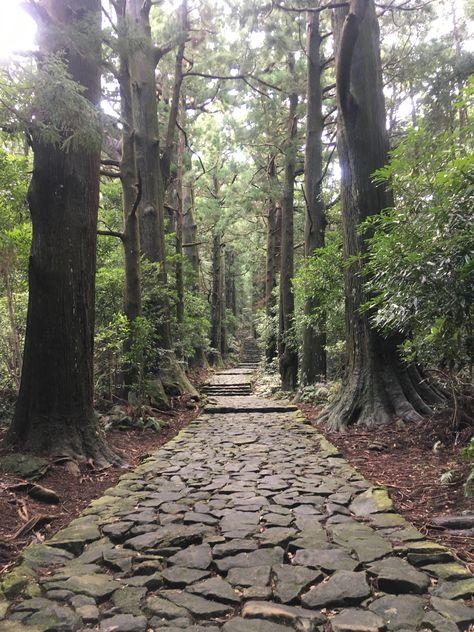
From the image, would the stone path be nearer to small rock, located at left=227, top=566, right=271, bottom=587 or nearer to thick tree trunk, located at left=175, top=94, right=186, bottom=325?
small rock, located at left=227, top=566, right=271, bottom=587

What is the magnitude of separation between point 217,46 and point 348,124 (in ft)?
26.3

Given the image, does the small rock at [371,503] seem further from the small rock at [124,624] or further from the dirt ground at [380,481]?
the small rock at [124,624]

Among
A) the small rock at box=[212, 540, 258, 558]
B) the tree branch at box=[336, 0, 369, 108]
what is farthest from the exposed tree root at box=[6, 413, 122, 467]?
the tree branch at box=[336, 0, 369, 108]

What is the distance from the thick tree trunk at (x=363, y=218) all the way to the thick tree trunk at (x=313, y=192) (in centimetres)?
336

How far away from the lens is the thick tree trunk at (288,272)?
1335cm

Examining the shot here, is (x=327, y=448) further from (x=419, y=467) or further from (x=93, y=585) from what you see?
(x=93, y=585)

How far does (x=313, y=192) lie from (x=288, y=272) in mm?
3073

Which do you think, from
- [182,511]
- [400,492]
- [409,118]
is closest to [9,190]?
[182,511]

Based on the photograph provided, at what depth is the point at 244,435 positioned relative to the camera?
7547 mm

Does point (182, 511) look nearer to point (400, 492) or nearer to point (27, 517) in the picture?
point (27, 517)

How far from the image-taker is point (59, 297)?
5.20m

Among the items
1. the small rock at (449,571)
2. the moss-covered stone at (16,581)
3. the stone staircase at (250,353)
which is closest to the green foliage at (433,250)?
the small rock at (449,571)

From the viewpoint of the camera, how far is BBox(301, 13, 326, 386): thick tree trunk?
37.8ft

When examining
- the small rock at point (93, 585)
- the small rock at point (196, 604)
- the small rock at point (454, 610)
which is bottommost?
the small rock at point (454, 610)
